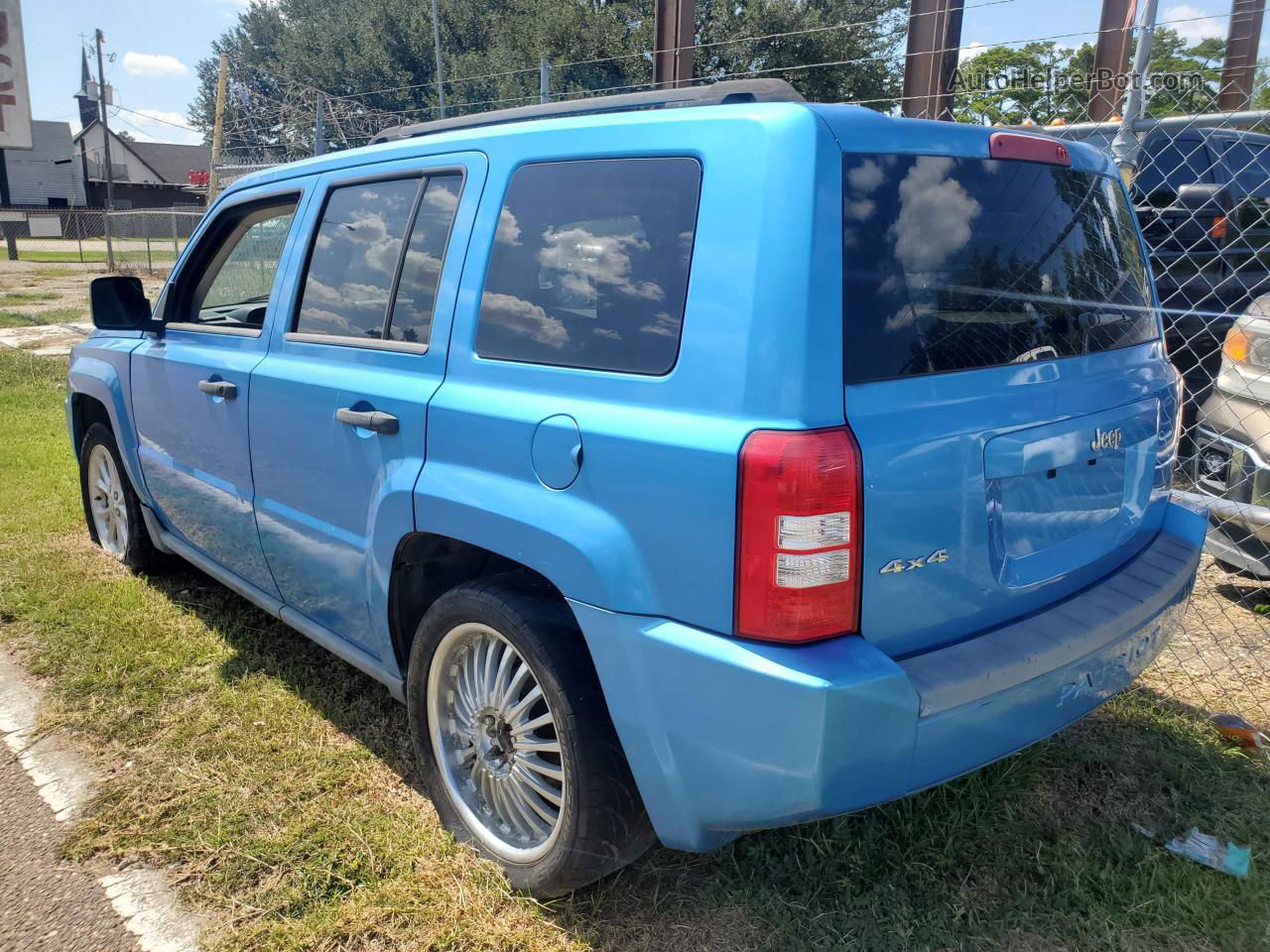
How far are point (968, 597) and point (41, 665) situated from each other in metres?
3.68

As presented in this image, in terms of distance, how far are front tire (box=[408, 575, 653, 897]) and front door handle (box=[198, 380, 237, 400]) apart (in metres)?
1.35

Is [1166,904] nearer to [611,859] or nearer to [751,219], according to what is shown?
[611,859]

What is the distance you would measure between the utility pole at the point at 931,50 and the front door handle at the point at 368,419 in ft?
19.7

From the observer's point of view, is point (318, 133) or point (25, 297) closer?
point (318, 133)

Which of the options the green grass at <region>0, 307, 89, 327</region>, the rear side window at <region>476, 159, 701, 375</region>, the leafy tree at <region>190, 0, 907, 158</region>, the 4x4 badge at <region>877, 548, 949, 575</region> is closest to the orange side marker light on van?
the 4x4 badge at <region>877, 548, 949, 575</region>

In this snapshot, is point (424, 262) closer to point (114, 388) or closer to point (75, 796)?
point (75, 796)

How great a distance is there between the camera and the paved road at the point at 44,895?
98.0 inches

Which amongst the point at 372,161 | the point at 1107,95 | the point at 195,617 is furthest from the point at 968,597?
the point at 1107,95

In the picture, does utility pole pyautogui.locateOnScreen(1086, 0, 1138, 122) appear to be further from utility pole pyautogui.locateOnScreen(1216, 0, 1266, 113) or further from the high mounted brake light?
the high mounted brake light

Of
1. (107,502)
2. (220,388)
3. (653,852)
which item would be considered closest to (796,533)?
(653,852)

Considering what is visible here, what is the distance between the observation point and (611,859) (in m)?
2.36

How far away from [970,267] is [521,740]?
1620mm

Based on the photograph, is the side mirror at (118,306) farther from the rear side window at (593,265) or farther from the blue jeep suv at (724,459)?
the rear side window at (593,265)

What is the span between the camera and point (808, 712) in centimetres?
185
